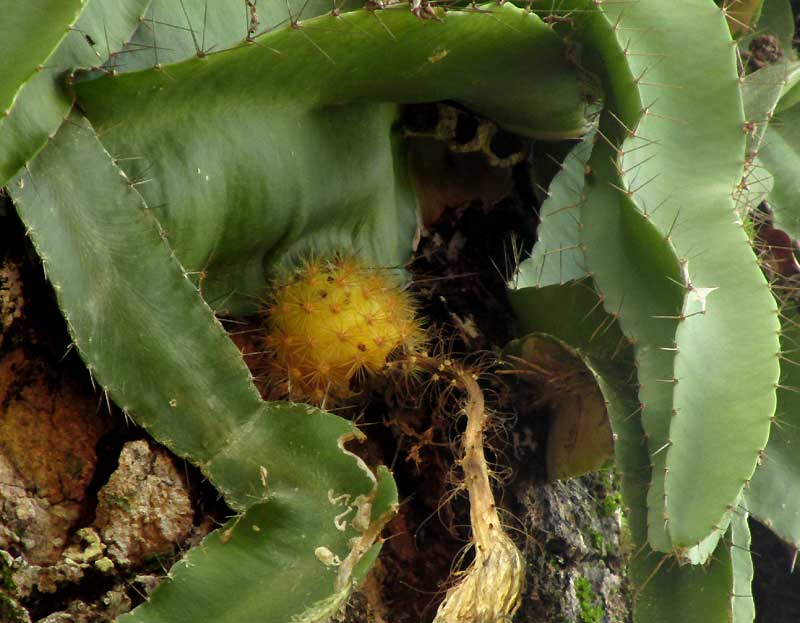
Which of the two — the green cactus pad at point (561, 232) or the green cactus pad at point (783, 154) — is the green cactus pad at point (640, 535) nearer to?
the green cactus pad at point (561, 232)

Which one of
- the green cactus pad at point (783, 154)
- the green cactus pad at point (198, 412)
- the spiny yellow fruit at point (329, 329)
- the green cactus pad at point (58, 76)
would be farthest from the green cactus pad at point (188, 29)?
the green cactus pad at point (783, 154)

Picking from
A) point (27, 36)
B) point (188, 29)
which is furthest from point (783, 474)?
point (27, 36)

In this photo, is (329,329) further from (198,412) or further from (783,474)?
(783,474)

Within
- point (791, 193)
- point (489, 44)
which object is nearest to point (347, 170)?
point (489, 44)

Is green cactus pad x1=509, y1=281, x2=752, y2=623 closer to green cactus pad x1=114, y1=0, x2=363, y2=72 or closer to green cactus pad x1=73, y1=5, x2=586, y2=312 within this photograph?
green cactus pad x1=73, y1=5, x2=586, y2=312

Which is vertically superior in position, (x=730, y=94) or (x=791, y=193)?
(x=730, y=94)

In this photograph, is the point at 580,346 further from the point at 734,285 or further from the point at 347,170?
the point at 347,170
